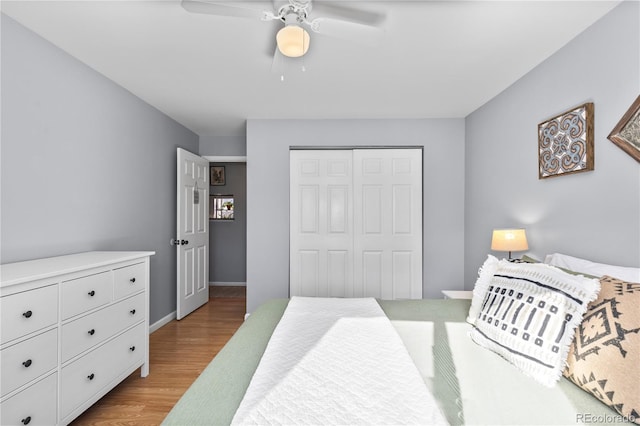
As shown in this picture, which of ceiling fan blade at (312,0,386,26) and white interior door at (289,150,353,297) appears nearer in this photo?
ceiling fan blade at (312,0,386,26)

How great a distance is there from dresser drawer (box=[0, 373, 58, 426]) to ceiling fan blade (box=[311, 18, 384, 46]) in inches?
92.3

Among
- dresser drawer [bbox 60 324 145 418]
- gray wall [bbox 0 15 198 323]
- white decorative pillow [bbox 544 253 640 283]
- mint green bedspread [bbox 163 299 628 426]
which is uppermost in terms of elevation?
gray wall [bbox 0 15 198 323]

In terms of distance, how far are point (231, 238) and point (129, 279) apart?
3572mm

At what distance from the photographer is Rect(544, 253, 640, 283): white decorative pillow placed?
1.50 metres

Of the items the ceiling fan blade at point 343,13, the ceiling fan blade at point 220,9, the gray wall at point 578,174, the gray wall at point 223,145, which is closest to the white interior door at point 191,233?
the gray wall at point 223,145

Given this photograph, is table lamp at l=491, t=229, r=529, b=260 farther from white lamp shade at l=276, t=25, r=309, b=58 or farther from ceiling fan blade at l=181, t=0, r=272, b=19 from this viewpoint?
ceiling fan blade at l=181, t=0, r=272, b=19

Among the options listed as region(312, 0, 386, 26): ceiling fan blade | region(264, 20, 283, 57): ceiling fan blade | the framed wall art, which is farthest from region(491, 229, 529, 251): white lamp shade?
region(264, 20, 283, 57): ceiling fan blade

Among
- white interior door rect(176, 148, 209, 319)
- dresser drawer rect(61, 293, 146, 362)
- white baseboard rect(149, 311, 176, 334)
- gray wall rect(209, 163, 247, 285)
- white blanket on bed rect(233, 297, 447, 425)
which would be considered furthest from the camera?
gray wall rect(209, 163, 247, 285)

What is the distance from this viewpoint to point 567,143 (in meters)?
2.05

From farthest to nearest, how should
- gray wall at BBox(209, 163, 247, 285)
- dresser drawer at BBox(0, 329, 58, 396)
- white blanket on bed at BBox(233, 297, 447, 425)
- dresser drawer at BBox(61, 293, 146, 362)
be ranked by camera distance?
gray wall at BBox(209, 163, 247, 285), dresser drawer at BBox(61, 293, 146, 362), dresser drawer at BBox(0, 329, 58, 396), white blanket on bed at BBox(233, 297, 447, 425)

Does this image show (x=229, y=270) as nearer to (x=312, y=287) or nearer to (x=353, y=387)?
(x=312, y=287)

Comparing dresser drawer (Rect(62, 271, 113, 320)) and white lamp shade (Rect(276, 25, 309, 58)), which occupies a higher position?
white lamp shade (Rect(276, 25, 309, 58))

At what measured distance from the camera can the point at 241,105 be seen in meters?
3.28

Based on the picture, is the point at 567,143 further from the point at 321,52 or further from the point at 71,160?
the point at 71,160
